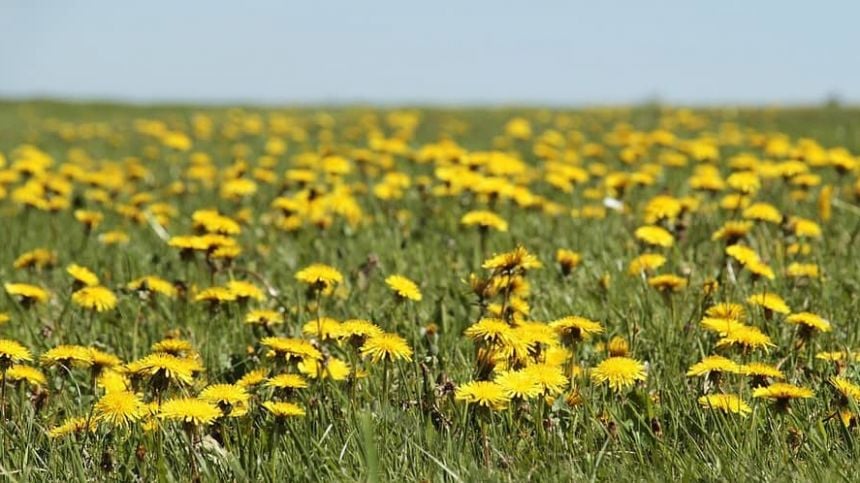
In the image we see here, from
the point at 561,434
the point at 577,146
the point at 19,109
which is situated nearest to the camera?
the point at 561,434

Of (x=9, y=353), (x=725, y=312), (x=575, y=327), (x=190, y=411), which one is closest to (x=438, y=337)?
(x=575, y=327)

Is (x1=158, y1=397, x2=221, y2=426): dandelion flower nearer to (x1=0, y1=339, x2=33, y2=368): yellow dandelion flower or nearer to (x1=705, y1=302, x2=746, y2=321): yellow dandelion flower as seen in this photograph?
(x1=0, y1=339, x2=33, y2=368): yellow dandelion flower

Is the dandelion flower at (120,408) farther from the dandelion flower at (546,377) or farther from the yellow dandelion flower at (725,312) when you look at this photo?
the yellow dandelion flower at (725,312)

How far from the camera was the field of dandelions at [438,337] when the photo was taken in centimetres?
192

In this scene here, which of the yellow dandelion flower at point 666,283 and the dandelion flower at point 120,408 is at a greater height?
the yellow dandelion flower at point 666,283

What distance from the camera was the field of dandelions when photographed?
192cm

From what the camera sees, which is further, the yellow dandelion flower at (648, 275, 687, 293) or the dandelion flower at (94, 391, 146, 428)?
the yellow dandelion flower at (648, 275, 687, 293)

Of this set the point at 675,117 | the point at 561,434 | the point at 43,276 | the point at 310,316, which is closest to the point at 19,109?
the point at 675,117

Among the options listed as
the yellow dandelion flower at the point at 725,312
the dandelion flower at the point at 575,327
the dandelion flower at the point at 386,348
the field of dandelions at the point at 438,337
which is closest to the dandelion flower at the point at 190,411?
the field of dandelions at the point at 438,337

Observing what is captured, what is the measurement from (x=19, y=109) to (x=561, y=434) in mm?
17819

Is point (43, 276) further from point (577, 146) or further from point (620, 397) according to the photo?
point (577, 146)

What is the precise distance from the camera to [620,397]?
2.24 meters

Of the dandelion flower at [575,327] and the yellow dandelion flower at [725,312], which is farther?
the yellow dandelion flower at [725,312]

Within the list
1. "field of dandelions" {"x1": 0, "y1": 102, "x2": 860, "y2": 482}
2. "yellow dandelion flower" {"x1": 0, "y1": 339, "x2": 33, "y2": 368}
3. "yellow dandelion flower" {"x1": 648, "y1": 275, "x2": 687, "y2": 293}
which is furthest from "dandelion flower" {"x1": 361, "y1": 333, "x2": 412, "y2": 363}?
"yellow dandelion flower" {"x1": 648, "y1": 275, "x2": 687, "y2": 293}
